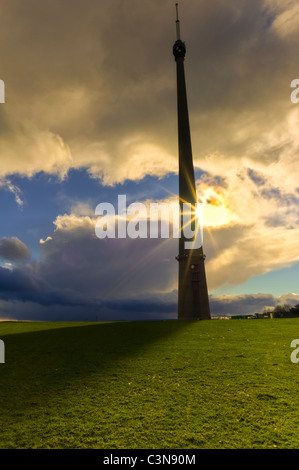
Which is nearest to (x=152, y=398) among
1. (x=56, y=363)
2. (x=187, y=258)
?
(x=56, y=363)

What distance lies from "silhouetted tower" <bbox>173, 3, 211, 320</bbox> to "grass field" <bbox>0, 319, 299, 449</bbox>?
4167 centimetres

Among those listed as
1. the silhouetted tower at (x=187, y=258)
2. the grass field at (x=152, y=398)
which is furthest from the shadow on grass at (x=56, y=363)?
the silhouetted tower at (x=187, y=258)

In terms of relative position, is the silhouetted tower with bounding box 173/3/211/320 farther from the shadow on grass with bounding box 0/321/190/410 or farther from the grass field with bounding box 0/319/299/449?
the grass field with bounding box 0/319/299/449

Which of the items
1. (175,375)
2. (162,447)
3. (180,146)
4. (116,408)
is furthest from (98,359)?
(180,146)

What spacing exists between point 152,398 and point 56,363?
541 cm

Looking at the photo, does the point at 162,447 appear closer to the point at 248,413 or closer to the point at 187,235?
the point at 248,413

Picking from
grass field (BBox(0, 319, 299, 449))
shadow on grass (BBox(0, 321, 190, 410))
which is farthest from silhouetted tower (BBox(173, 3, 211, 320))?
grass field (BBox(0, 319, 299, 449))

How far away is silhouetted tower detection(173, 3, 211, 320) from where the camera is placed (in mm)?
54031

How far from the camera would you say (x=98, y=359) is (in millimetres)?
11688

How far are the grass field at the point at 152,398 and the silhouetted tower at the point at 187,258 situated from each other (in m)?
41.7

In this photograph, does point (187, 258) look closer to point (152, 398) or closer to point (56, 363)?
point (56, 363)

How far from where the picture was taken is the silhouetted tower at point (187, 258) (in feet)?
177

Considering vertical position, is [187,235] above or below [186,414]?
above
